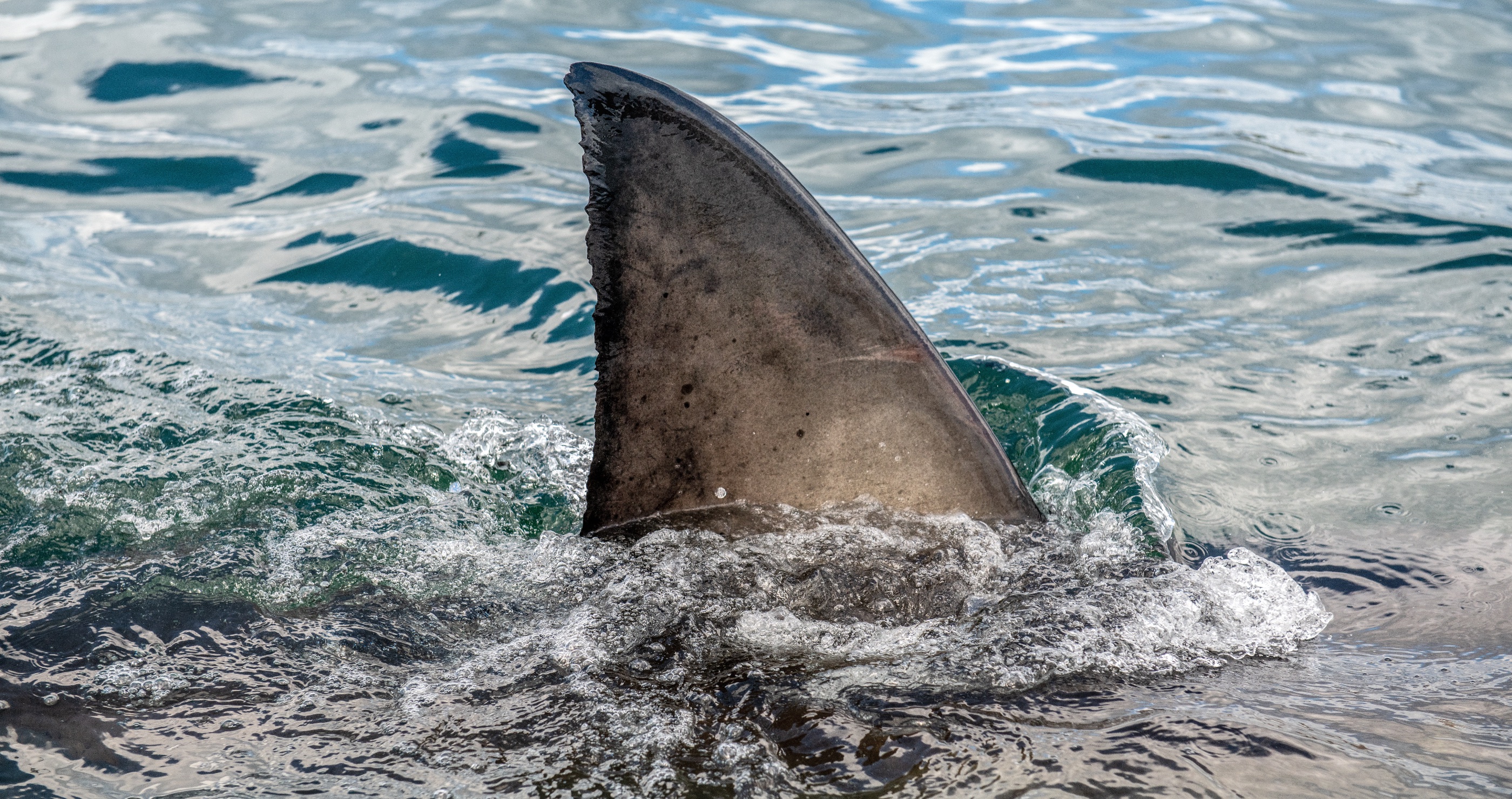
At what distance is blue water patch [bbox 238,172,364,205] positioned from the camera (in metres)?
6.96

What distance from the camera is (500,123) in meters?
7.91

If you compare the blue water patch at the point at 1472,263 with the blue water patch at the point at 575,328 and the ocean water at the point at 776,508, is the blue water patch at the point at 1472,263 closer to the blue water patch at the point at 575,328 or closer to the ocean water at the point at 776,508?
the ocean water at the point at 776,508

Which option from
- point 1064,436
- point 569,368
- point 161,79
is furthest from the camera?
point 161,79

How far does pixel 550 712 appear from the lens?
223 centimetres

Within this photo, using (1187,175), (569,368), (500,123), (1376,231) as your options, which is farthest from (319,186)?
(1376,231)

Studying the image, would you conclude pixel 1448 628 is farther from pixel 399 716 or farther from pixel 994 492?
pixel 399 716

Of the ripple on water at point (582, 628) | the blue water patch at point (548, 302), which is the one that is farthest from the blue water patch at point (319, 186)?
the ripple on water at point (582, 628)

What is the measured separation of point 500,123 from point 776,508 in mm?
5821

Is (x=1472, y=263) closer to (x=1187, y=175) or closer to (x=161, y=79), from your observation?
(x=1187, y=175)

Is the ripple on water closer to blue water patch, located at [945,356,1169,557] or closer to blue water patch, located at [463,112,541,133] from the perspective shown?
blue water patch, located at [945,356,1169,557]

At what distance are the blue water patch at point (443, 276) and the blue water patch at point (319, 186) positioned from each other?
3.08ft

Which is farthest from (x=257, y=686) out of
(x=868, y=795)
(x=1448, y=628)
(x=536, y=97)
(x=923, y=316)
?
(x=536, y=97)

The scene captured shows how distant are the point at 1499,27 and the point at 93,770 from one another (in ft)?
36.2

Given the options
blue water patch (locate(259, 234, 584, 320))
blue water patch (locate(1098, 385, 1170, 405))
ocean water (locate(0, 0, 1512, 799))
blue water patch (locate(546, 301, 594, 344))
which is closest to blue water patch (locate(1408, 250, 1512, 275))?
ocean water (locate(0, 0, 1512, 799))
